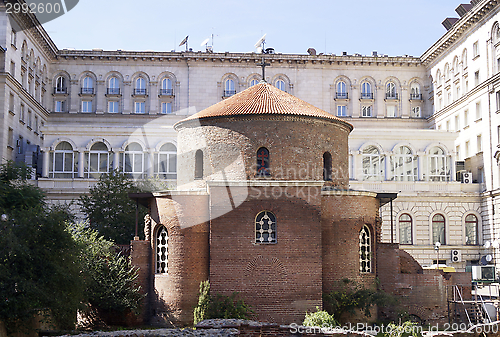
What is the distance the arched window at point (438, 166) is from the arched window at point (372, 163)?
480cm

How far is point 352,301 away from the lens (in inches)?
1082

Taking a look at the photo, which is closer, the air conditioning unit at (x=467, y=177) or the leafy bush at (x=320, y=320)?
the leafy bush at (x=320, y=320)

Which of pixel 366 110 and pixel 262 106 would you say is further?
pixel 366 110

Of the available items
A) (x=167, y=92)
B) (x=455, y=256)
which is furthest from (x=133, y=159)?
(x=455, y=256)

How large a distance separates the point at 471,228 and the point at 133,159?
1215 inches

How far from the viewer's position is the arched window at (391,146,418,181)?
55750 mm

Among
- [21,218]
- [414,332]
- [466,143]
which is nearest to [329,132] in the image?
[414,332]

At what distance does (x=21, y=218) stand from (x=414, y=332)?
16.4 meters

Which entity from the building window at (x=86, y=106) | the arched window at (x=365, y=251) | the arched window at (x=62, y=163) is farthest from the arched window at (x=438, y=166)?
the building window at (x=86, y=106)

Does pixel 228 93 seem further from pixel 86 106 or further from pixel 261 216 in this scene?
pixel 261 216

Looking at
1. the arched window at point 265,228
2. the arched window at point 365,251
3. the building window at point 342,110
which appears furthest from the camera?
the building window at point 342,110

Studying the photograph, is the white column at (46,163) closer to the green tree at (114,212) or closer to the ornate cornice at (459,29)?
the green tree at (114,212)

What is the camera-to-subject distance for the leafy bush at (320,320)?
979 inches

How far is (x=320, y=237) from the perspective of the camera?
27.1 m
